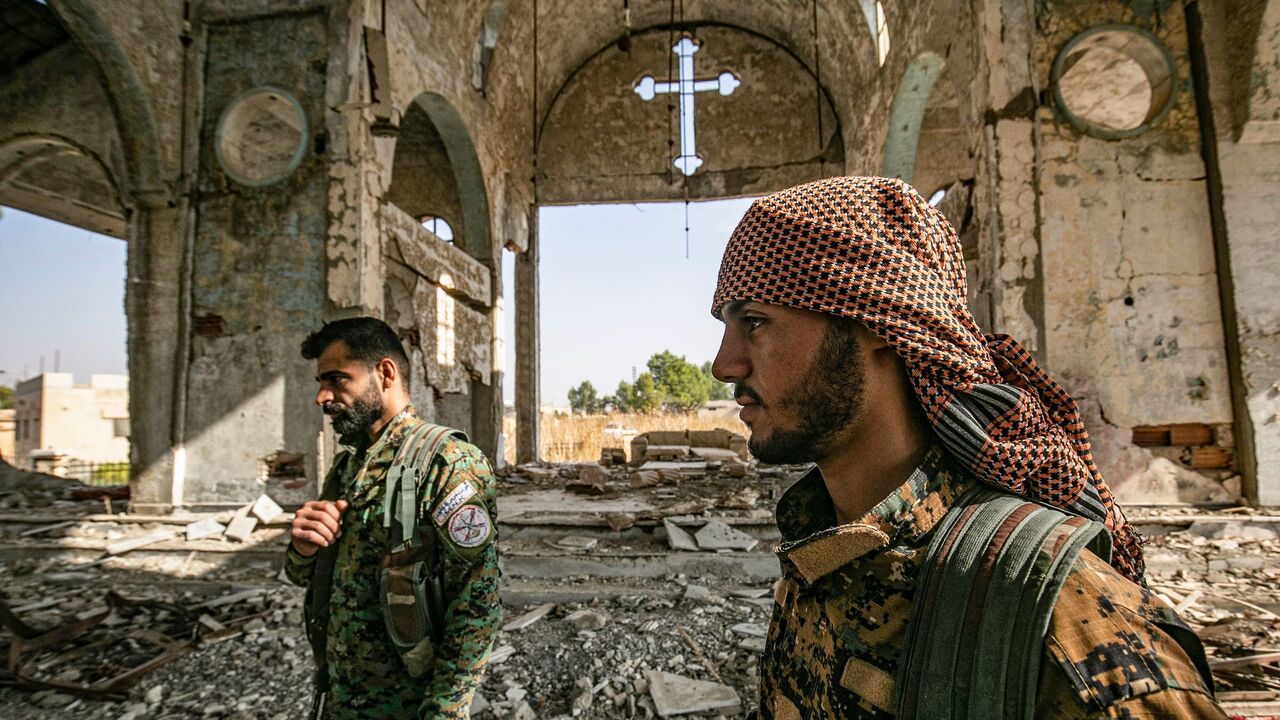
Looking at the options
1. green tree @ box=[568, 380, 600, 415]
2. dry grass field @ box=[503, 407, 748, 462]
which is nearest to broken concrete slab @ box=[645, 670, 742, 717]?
dry grass field @ box=[503, 407, 748, 462]

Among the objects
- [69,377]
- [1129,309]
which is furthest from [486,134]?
[69,377]

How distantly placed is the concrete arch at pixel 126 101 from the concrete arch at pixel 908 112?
330 inches

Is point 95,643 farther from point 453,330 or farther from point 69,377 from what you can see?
point 69,377

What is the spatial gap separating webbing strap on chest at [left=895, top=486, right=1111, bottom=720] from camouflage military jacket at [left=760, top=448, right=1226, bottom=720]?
3cm

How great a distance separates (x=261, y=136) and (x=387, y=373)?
17.7 feet

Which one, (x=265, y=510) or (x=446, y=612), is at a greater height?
(x=446, y=612)

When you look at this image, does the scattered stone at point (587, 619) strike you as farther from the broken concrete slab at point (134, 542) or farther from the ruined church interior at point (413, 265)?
the broken concrete slab at point (134, 542)

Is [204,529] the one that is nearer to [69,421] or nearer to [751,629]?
[751,629]

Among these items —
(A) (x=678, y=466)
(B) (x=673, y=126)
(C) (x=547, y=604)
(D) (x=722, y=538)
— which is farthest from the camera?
(B) (x=673, y=126)

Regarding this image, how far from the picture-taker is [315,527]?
1.96 m

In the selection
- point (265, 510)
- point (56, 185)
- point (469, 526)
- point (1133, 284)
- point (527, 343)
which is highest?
point (56, 185)

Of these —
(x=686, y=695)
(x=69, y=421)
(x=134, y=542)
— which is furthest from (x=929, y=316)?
(x=69, y=421)

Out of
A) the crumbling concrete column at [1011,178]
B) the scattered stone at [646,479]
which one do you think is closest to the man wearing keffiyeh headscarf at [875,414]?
the crumbling concrete column at [1011,178]

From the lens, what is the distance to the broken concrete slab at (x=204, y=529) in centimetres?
532
